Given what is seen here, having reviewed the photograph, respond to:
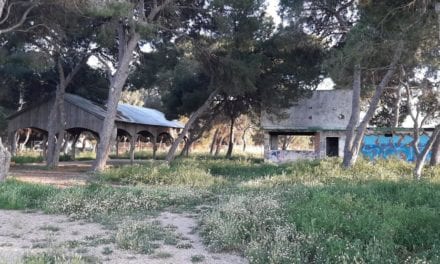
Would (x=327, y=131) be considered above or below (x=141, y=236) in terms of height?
above

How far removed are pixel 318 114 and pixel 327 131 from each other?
5.48 feet

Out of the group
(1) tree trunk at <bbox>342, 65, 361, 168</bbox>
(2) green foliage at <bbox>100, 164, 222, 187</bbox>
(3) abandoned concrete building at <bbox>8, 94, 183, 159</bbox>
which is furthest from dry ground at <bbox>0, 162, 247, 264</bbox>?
(3) abandoned concrete building at <bbox>8, 94, 183, 159</bbox>

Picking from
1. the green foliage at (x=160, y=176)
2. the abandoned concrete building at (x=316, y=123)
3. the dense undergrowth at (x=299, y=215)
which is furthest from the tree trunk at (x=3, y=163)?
the abandoned concrete building at (x=316, y=123)

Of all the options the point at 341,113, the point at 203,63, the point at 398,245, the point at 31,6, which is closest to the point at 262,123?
the point at 341,113

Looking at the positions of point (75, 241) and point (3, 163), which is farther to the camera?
point (3, 163)

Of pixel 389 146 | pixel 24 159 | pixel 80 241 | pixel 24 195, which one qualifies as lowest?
pixel 80 241

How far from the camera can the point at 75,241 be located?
7785 mm

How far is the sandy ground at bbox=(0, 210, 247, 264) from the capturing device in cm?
686

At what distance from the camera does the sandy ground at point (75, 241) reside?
6855 mm

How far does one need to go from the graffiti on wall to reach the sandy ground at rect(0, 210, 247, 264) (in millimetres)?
22163

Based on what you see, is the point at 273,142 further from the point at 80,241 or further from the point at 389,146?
the point at 80,241

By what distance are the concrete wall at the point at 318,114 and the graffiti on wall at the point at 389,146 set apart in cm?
194

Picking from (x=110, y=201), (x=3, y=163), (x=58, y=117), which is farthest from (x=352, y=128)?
(x=58, y=117)

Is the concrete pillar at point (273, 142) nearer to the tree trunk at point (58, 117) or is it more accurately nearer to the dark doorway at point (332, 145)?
the dark doorway at point (332, 145)
